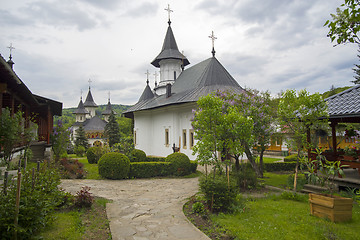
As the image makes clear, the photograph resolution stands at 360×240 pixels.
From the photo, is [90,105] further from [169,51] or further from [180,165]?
[180,165]

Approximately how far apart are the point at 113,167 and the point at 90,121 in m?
44.3

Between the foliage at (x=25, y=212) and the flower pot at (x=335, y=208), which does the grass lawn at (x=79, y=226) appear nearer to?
the foliage at (x=25, y=212)

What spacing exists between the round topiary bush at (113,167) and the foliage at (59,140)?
4.44 metres

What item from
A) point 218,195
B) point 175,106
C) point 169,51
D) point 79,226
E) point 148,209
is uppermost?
point 169,51

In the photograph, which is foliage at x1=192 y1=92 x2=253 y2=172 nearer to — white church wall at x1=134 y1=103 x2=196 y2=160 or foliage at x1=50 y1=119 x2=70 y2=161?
foliage at x1=50 y1=119 x2=70 y2=161

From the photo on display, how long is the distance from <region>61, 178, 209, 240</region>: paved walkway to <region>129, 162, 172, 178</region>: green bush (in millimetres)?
1120

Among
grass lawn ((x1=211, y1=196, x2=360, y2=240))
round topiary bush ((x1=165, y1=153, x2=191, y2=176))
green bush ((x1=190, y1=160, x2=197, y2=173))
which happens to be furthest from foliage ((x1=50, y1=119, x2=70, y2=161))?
grass lawn ((x1=211, y1=196, x2=360, y2=240))

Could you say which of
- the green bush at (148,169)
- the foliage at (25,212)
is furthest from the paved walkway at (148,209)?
the foliage at (25,212)

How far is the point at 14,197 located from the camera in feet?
12.0

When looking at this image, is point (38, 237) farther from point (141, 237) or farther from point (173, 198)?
point (173, 198)

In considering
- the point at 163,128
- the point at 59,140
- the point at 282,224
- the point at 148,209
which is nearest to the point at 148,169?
the point at 148,209

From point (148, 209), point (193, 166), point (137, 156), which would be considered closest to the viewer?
point (148, 209)

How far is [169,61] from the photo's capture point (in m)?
27.8

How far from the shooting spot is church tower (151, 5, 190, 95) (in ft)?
90.5
